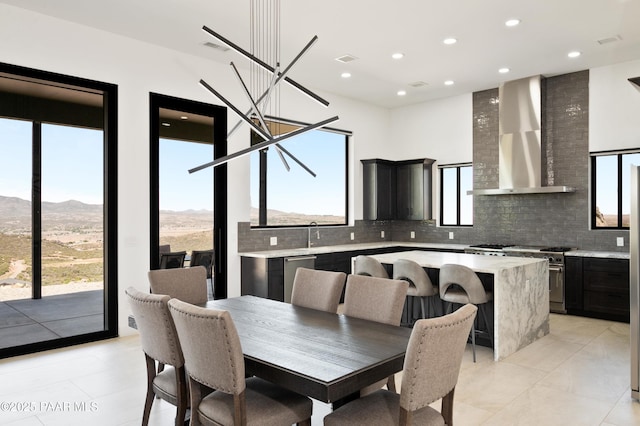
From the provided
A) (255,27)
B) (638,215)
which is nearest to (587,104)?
(638,215)

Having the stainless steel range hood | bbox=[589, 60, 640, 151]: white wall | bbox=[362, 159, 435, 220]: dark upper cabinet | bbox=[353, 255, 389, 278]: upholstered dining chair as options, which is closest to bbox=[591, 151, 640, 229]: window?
bbox=[589, 60, 640, 151]: white wall

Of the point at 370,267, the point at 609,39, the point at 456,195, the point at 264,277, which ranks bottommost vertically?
the point at 264,277

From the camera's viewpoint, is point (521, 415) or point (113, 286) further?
point (113, 286)

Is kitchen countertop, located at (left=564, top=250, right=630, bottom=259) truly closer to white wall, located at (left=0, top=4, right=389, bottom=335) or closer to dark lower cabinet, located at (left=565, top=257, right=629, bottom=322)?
dark lower cabinet, located at (left=565, top=257, right=629, bottom=322)

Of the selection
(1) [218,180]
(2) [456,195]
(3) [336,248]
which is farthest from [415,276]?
(2) [456,195]

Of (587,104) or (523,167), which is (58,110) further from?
(587,104)

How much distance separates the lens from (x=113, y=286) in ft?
15.7

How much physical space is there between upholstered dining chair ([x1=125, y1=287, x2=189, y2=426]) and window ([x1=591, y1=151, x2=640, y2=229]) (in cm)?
580

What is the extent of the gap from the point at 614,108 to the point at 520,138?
116 cm

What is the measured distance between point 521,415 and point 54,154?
15.6 feet

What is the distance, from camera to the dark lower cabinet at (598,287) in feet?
17.6

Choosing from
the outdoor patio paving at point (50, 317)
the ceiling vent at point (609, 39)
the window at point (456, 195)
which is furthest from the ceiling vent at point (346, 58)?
the outdoor patio paving at point (50, 317)

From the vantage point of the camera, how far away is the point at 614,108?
19.1ft

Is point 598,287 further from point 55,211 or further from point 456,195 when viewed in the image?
point 55,211
